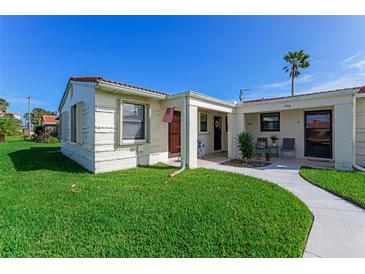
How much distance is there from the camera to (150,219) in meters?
3.10

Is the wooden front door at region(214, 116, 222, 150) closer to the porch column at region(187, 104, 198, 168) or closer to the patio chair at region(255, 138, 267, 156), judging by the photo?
the patio chair at region(255, 138, 267, 156)

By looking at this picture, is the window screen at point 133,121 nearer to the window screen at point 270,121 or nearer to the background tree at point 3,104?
the window screen at point 270,121

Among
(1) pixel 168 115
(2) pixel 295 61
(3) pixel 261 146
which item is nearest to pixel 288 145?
(3) pixel 261 146

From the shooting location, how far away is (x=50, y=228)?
2824 millimetres

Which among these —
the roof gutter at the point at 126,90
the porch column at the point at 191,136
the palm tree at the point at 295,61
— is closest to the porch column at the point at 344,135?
the porch column at the point at 191,136

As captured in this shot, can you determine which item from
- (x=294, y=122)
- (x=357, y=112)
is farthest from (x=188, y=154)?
(x=357, y=112)

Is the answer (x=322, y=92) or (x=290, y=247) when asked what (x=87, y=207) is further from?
(x=322, y=92)

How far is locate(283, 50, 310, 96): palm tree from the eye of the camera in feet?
73.2

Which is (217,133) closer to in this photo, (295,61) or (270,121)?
(270,121)

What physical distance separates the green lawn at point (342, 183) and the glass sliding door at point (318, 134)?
11.2 feet

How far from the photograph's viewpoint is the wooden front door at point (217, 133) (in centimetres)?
1226

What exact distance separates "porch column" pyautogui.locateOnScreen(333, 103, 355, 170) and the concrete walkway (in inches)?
124

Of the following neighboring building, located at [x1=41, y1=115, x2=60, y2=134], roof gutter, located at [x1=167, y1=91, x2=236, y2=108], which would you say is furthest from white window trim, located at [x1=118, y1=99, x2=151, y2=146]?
neighboring building, located at [x1=41, y1=115, x2=60, y2=134]

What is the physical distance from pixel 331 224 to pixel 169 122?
6166mm
